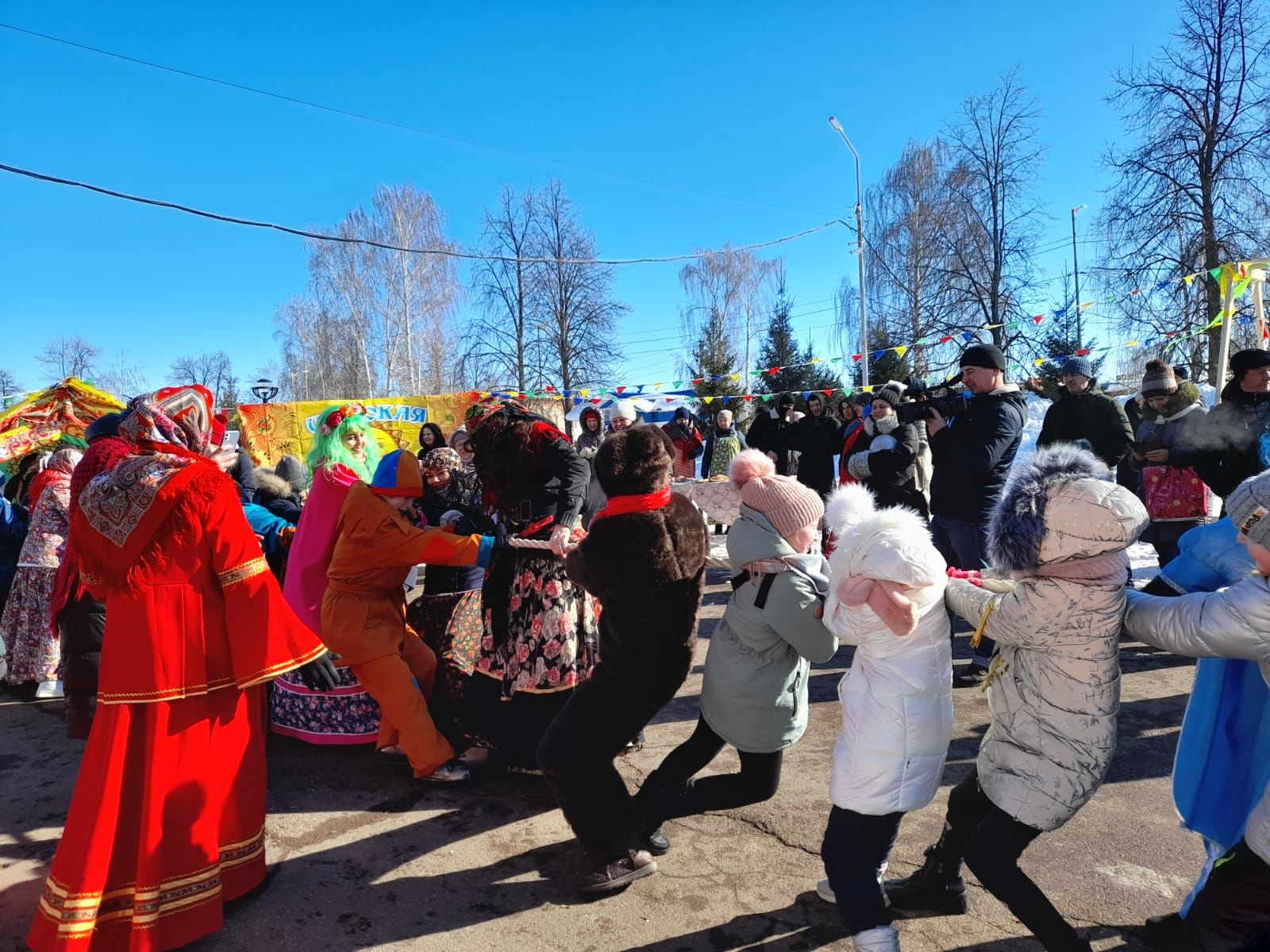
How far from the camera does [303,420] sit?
14.5 metres

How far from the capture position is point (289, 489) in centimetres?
529

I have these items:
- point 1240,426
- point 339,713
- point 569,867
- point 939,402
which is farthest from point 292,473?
point 1240,426

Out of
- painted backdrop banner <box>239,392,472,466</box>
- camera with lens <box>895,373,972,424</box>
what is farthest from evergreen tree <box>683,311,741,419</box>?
camera with lens <box>895,373,972,424</box>

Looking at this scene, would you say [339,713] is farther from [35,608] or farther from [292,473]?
[35,608]

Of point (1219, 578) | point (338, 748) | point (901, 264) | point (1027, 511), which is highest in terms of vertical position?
point (901, 264)

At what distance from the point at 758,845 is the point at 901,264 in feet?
86.7

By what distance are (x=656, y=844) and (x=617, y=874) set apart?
286 mm

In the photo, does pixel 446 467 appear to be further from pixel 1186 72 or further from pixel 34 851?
pixel 1186 72

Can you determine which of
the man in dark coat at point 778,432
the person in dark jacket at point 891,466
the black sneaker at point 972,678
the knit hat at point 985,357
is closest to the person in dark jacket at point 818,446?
the man in dark coat at point 778,432

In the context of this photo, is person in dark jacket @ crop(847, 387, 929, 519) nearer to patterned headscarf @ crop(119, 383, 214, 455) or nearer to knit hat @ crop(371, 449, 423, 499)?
knit hat @ crop(371, 449, 423, 499)

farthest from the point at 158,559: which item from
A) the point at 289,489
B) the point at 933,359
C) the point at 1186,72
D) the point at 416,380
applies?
the point at 416,380

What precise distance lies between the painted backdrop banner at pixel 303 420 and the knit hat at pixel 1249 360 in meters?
12.0

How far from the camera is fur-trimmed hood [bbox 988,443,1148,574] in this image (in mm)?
1863

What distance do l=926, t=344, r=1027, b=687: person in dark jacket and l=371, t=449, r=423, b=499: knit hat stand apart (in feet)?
10.3
